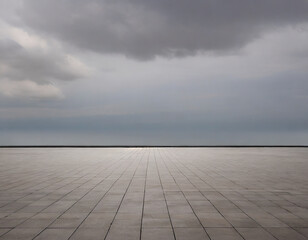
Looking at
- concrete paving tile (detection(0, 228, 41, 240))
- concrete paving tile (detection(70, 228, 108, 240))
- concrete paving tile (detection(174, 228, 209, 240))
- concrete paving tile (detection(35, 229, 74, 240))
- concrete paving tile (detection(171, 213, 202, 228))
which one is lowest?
concrete paving tile (detection(0, 228, 41, 240))

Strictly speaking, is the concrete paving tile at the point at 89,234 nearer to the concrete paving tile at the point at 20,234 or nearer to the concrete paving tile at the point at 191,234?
the concrete paving tile at the point at 20,234

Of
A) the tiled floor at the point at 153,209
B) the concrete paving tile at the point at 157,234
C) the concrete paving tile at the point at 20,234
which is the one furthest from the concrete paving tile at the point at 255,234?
the concrete paving tile at the point at 20,234

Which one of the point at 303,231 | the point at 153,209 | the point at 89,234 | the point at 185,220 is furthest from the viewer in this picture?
the point at 153,209

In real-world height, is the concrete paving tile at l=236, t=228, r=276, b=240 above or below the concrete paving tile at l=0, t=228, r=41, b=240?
above

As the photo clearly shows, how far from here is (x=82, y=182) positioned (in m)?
12.5

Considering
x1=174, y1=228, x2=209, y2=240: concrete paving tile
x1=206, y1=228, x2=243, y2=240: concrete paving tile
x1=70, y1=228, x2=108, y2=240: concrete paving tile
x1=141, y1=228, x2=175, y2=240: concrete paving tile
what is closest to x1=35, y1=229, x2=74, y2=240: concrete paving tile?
x1=70, y1=228, x2=108, y2=240: concrete paving tile

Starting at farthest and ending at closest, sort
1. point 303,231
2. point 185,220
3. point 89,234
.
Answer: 1. point 185,220
2. point 303,231
3. point 89,234

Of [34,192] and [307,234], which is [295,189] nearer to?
[307,234]

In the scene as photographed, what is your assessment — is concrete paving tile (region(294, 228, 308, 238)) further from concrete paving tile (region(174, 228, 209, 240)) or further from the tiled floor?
concrete paving tile (region(174, 228, 209, 240))

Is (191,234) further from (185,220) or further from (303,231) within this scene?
(303,231)

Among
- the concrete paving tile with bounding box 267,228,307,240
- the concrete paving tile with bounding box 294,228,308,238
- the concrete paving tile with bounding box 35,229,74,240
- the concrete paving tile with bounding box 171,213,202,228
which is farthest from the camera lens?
the concrete paving tile with bounding box 171,213,202,228

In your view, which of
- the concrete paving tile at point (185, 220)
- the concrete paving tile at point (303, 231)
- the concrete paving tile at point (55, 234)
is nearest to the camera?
the concrete paving tile at point (55, 234)

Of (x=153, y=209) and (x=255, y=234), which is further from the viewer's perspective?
(x=153, y=209)

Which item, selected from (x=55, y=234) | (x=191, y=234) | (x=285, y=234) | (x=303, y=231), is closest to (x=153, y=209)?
(x=191, y=234)
